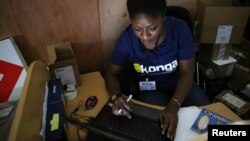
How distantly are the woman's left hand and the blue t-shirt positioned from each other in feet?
1.09

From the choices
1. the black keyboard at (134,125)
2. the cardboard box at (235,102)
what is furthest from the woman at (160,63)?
the cardboard box at (235,102)

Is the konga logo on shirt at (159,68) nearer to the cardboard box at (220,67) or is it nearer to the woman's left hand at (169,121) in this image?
the woman's left hand at (169,121)

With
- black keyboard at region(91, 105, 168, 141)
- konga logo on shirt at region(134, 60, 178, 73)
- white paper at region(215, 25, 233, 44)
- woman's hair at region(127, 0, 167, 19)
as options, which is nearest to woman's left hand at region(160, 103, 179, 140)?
black keyboard at region(91, 105, 168, 141)

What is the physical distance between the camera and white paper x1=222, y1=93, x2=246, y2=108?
1.87m

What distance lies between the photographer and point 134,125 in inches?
42.1

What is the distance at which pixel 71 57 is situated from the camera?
148cm

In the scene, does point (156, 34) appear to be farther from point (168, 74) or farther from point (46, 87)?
point (46, 87)

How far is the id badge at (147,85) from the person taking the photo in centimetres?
148

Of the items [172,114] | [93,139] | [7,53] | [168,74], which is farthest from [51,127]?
[168,74]

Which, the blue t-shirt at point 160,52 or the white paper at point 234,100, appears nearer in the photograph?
the blue t-shirt at point 160,52

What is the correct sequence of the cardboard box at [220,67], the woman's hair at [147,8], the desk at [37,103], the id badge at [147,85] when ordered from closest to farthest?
the desk at [37,103], the woman's hair at [147,8], the id badge at [147,85], the cardboard box at [220,67]

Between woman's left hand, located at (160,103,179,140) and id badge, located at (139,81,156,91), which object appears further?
id badge, located at (139,81,156,91)

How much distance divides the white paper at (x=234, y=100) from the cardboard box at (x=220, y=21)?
1.53 ft

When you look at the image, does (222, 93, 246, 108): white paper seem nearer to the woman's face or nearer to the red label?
the woman's face
